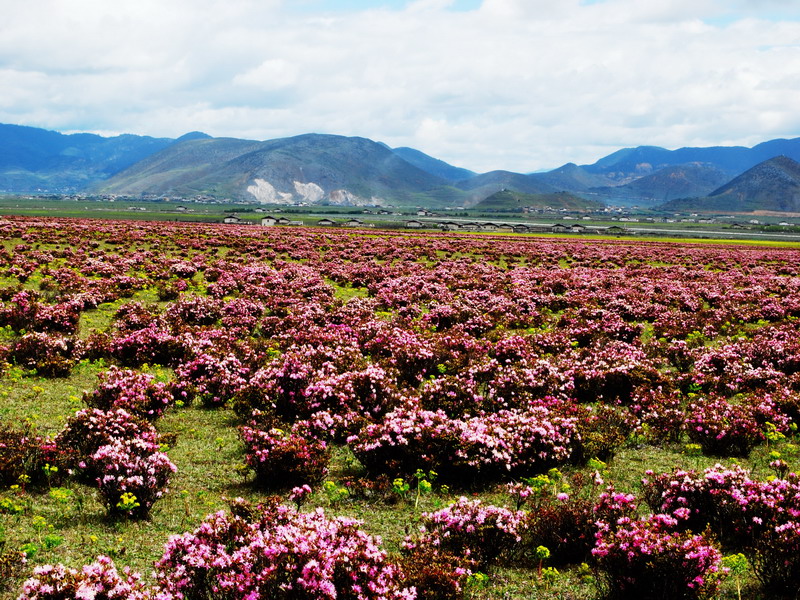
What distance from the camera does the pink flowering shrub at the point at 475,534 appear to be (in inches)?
320

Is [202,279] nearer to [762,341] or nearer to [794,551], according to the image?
[762,341]

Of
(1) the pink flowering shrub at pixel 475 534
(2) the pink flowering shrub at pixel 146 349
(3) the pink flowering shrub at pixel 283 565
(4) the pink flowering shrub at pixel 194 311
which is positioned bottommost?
(1) the pink flowering shrub at pixel 475 534

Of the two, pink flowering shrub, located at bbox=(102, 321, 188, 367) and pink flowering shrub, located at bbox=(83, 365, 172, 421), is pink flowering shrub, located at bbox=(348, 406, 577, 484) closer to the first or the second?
pink flowering shrub, located at bbox=(83, 365, 172, 421)

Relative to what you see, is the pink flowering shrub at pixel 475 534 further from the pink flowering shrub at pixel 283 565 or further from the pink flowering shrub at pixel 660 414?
the pink flowering shrub at pixel 660 414

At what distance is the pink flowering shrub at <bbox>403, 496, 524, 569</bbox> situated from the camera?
812cm

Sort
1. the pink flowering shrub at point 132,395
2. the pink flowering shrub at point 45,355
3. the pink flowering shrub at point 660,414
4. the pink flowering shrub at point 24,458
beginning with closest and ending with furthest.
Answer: the pink flowering shrub at point 24,458, the pink flowering shrub at point 132,395, the pink flowering shrub at point 660,414, the pink flowering shrub at point 45,355

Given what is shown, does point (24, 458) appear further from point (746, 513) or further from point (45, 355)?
point (746, 513)

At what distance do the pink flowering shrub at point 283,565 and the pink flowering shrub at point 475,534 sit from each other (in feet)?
4.32

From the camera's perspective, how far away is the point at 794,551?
24.1 feet

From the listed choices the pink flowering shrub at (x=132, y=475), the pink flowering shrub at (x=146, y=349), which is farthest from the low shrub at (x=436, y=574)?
the pink flowering shrub at (x=146, y=349)

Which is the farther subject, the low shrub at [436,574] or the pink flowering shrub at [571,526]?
the pink flowering shrub at [571,526]

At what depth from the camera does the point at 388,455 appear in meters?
11.4

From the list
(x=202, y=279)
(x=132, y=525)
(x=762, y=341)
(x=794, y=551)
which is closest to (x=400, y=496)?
(x=132, y=525)

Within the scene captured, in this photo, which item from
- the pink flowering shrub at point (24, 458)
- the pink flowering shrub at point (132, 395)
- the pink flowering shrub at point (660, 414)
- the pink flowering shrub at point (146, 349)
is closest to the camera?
A: the pink flowering shrub at point (24, 458)
